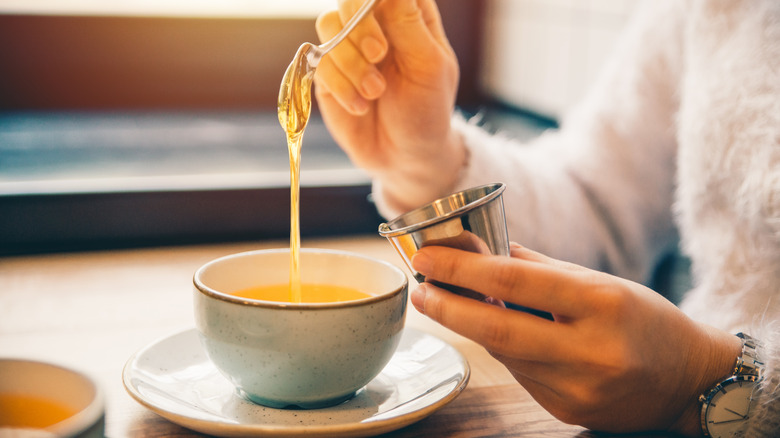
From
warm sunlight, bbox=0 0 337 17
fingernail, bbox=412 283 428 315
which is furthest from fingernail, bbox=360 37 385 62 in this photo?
warm sunlight, bbox=0 0 337 17

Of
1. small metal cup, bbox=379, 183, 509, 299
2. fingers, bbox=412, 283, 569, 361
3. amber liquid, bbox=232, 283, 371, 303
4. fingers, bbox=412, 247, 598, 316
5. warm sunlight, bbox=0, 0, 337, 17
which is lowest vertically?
amber liquid, bbox=232, 283, 371, 303

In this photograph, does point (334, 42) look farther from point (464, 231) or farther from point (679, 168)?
point (679, 168)

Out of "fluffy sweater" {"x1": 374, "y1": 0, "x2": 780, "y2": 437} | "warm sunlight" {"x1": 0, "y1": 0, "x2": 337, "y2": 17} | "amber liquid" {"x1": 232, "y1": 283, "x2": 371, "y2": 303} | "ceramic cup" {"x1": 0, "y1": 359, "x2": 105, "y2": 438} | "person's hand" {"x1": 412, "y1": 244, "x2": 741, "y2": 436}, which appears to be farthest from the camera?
"warm sunlight" {"x1": 0, "y1": 0, "x2": 337, "y2": 17}

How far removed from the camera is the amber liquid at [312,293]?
661mm

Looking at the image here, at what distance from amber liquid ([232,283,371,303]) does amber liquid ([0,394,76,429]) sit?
10.0 inches

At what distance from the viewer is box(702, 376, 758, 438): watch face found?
576 mm

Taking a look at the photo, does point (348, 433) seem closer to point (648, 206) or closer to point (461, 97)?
point (648, 206)

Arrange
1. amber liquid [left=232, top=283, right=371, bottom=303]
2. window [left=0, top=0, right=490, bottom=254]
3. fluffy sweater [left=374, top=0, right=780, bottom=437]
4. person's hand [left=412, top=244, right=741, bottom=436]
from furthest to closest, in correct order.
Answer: window [left=0, top=0, right=490, bottom=254], fluffy sweater [left=374, top=0, right=780, bottom=437], amber liquid [left=232, top=283, right=371, bottom=303], person's hand [left=412, top=244, right=741, bottom=436]

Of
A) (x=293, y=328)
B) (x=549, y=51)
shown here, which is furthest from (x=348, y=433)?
(x=549, y=51)

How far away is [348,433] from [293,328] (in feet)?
0.28

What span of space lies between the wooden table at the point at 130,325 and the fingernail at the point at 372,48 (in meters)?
0.31

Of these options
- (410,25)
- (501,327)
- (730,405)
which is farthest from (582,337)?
(410,25)

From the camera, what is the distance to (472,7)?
2078 millimetres

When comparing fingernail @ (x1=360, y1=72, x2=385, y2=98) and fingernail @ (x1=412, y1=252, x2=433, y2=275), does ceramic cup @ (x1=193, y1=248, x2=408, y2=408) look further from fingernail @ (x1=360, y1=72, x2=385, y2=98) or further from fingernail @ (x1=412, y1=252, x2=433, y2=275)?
fingernail @ (x1=360, y1=72, x2=385, y2=98)
